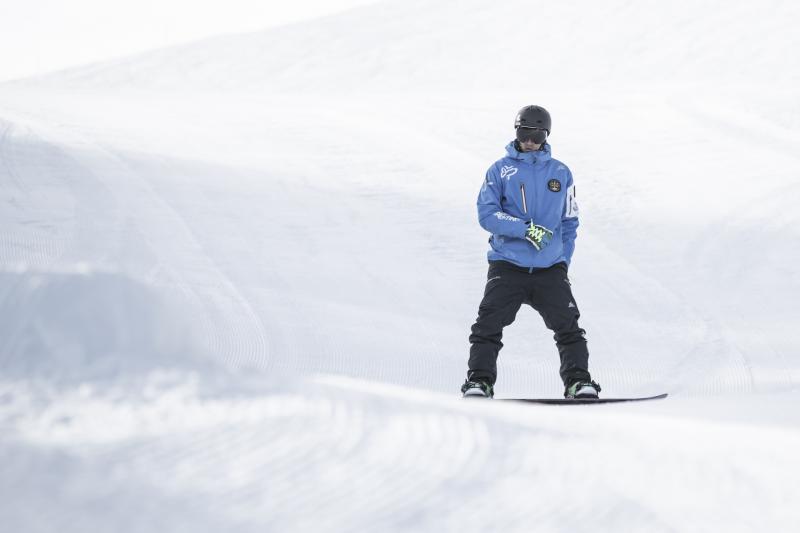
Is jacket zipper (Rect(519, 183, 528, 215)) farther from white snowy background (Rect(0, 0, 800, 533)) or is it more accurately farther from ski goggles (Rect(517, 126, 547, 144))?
white snowy background (Rect(0, 0, 800, 533))

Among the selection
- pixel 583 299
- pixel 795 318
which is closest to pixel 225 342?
pixel 583 299

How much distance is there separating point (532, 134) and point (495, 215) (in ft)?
1.26

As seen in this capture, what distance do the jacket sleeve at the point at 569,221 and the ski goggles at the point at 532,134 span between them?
0.26 meters

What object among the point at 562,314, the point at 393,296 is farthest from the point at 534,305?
the point at 393,296

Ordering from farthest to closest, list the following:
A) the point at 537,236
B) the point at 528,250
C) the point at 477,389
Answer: the point at 528,250, the point at 537,236, the point at 477,389

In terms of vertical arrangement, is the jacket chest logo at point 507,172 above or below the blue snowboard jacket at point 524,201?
above

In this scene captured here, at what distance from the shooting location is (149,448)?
1.83 metres

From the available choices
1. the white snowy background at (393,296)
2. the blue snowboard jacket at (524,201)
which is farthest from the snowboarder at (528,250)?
the white snowy background at (393,296)

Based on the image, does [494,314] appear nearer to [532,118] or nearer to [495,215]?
[495,215]

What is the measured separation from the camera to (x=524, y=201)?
4145mm

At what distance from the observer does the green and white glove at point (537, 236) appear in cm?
398

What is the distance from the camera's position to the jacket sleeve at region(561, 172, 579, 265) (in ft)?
14.0

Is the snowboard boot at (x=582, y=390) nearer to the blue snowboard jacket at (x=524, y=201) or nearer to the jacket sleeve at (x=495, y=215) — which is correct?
the blue snowboard jacket at (x=524, y=201)

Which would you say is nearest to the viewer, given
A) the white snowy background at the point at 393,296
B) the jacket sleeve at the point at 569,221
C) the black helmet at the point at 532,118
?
the white snowy background at the point at 393,296
